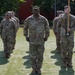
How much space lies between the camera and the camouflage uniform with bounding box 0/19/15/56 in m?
14.7

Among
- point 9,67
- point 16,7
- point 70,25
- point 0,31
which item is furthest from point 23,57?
point 16,7

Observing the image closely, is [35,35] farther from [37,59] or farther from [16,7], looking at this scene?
[16,7]

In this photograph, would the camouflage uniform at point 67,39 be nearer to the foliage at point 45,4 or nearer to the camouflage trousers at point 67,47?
the camouflage trousers at point 67,47

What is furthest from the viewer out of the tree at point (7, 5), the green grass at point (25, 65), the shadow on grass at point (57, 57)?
the tree at point (7, 5)

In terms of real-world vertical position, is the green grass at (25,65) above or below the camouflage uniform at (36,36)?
below

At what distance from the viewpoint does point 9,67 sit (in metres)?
12.6

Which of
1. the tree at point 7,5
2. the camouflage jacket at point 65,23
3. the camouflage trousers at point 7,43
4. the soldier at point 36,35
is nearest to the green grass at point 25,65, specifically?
the camouflage trousers at point 7,43

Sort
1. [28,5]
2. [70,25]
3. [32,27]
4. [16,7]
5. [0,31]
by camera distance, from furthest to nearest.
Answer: [28,5] < [16,7] < [0,31] < [70,25] < [32,27]

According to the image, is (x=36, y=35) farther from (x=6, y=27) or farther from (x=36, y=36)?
(x=6, y=27)

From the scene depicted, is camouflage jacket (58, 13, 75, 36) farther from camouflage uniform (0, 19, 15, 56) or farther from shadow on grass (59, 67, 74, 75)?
camouflage uniform (0, 19, 15, 56)

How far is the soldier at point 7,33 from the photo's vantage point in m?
14.7

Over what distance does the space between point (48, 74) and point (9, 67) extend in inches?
76.5

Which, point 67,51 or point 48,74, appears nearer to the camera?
point 48,74

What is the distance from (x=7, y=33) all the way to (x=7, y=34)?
43 millimetres
